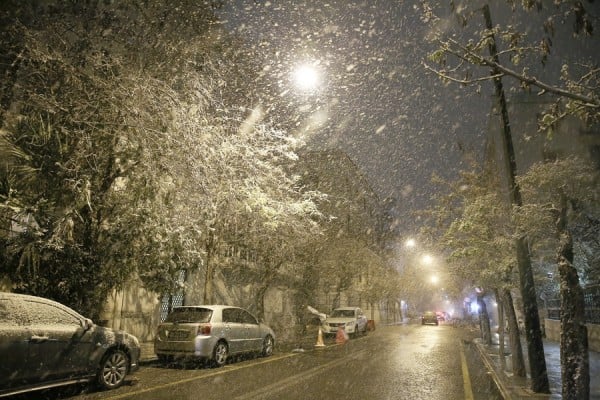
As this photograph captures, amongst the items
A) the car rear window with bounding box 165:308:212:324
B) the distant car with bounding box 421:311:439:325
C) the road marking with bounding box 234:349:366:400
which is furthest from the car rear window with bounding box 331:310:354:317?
the distant car with bounding box 421:311:439:325

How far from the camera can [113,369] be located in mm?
8352

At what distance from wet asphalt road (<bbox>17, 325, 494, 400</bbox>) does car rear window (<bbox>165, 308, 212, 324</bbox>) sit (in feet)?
3.87

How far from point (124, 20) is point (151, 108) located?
2.36 meters

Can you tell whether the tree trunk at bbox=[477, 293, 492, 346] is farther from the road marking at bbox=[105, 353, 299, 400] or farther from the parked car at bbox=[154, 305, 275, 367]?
the parked car at bbox=[154, 305, 275, 367]

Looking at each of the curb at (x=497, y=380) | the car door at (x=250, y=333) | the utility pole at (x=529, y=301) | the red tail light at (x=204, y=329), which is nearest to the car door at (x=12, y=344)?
the red tail light at (x=204, y=329)

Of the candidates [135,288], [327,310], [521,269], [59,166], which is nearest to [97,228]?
[59,166]

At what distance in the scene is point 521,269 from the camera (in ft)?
30.2

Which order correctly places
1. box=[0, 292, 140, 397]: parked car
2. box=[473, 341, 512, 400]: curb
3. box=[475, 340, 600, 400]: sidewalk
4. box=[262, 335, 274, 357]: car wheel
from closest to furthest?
box=[0, 292, 140, 397]: parked car → box=[475, 340, 600, 400]: sidewalk → box=[473, 341, 512, 400]: curb → box=[262, 335, 274, 357]: car wheel

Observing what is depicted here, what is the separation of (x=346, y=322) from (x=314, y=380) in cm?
1590

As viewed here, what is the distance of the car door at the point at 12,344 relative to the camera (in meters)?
6.51

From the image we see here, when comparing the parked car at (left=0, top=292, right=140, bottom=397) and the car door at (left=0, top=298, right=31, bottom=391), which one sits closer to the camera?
the car door at (left=0, top=298, right=31, bottom=391)

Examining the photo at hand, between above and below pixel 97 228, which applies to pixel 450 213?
above

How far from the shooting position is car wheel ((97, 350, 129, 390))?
26.6ft

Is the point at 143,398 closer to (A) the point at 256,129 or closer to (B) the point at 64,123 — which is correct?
(B) the point at 64,123
